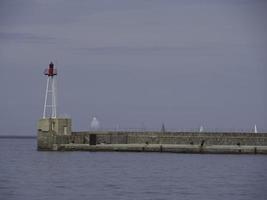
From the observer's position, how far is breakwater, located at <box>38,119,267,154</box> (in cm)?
7854

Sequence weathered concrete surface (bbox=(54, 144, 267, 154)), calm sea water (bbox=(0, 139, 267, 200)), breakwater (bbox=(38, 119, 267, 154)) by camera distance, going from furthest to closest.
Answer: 1. breakwater (bbox=(38, 119, 267, 154))
2. weathered concrete surface (bbox=(54, 144, 267, 154))
3. calm sea water (bbox=(0, 139, 267, 200))

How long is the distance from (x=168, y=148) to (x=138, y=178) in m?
29.2

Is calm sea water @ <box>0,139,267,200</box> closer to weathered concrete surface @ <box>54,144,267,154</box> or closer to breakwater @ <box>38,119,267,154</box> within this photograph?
weathered concrete surface @ <box>54,144,267,154</box>

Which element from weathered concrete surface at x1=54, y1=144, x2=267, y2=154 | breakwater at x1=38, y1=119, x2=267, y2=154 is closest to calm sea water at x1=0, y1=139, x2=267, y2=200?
weathered concrete surface at x1=54, y1=144, x2=267, y2=154

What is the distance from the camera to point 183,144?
81438 millimetres

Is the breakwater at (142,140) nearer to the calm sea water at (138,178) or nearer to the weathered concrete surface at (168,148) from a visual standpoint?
the weathered concrete surface at (168,148)

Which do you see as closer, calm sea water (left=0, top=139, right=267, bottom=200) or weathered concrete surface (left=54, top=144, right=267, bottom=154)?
calm sea water (left=0, top=139, right=267, bottom=200)

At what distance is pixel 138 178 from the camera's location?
50.5 m

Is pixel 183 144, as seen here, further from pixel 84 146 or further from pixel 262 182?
pixel 262 182

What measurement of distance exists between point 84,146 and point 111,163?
17542mm

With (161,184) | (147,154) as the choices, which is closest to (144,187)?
(161,184)

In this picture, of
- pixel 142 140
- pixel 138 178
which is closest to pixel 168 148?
pixel 142 140

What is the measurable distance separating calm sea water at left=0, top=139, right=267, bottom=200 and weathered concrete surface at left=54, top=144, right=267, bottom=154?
2543mm

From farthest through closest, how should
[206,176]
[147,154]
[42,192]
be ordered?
[147,154] < [206,176] < [42,192]
